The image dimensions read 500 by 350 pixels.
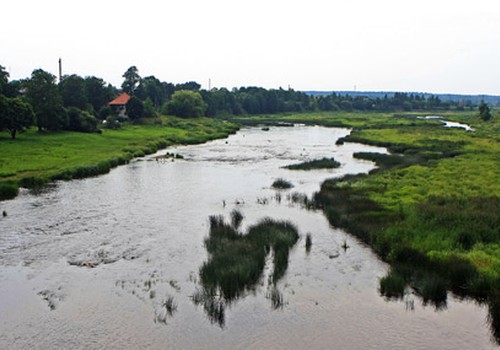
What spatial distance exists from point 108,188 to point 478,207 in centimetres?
2967

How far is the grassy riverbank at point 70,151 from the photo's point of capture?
44.9 meters

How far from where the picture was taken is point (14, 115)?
63469 millimetres

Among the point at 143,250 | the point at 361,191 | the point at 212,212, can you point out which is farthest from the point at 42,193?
the point at 361,191

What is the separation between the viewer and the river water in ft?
56.9

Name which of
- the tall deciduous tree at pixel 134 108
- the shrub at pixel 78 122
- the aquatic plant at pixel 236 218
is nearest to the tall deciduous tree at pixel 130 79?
the tall deciduous tree at pixel 134 108

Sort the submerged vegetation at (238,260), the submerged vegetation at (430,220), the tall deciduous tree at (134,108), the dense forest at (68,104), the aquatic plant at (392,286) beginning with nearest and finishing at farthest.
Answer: the submerged vegetation at (238,260) → the aquatic plant at (392,286) → the submerged vegetation at (430,220) → the dense forest at (68,104) → the tall deciduous tree at (134,108)

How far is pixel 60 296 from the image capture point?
67.2 feet

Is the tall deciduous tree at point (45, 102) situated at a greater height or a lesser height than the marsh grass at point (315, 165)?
greater

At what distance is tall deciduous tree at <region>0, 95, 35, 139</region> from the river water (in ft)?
96.0

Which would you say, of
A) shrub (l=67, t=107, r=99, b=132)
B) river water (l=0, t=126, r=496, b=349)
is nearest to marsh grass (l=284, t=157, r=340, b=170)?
river water (l=0, t=126, r=496, b=349)

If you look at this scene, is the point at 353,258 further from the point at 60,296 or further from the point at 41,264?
the point at 41,264

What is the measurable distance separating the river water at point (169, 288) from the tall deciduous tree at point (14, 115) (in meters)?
29.3

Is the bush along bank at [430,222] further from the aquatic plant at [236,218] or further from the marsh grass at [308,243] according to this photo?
the aquatic plant at [236,218]

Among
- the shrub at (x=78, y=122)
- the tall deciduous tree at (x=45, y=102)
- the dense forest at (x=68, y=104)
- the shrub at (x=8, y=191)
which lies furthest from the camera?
the shrub at (x=78, y=122)
